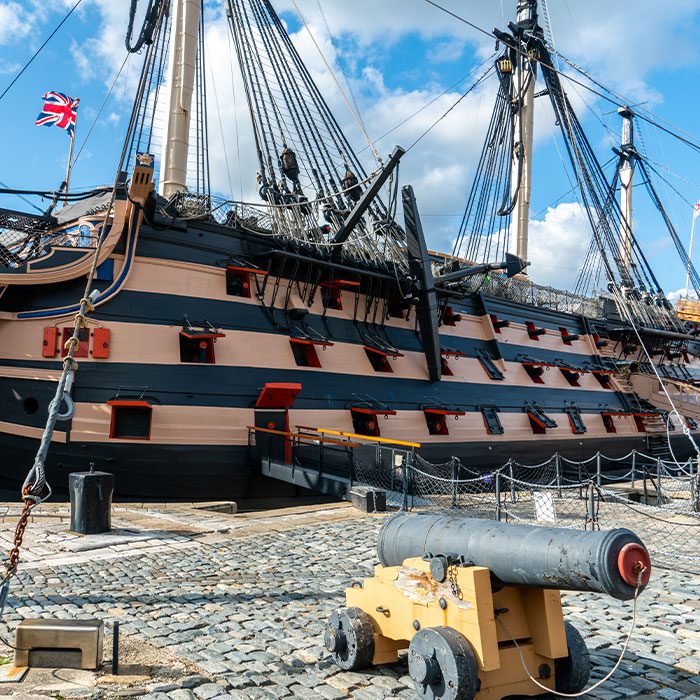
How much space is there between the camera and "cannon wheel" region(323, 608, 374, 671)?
5.02m

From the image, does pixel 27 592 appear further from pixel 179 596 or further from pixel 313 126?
pixel 313 126

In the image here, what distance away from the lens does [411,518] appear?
545 centimetres

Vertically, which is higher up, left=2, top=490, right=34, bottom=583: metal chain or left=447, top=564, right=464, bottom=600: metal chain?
left=2, top=490, right=34, bottom=583: metal chain

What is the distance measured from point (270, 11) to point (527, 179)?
19083 millimetres

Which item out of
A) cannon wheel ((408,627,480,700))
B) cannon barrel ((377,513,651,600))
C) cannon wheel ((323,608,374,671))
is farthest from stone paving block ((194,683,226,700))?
cannon barrel ((377,513,651,600))

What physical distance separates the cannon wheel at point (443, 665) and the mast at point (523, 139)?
33626mm

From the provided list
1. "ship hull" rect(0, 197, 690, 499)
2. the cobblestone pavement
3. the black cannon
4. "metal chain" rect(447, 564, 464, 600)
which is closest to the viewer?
the black cannon

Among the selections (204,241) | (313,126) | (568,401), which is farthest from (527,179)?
(204,241)

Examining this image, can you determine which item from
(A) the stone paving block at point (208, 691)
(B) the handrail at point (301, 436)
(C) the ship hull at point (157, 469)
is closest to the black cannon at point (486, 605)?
(A) the stone paving block at point (208, 691)

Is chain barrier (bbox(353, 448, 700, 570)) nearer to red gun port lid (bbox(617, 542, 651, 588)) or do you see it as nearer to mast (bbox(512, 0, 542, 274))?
red gun port lid (bbox(617, 542, 651, 588))

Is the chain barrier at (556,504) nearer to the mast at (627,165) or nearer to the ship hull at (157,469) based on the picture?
the ship hull at (157,469)

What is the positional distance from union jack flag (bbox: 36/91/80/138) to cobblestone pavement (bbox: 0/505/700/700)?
13918 millimetres

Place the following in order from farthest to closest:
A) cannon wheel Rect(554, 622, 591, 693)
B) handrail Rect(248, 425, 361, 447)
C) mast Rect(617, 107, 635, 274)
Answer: mast Rect(617, 107, 635, 274), handrail Rect(248, 425, 361, 447), cannon wheel Rect(554, 622, 591, 693)

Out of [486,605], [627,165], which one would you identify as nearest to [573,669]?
[486,605]
